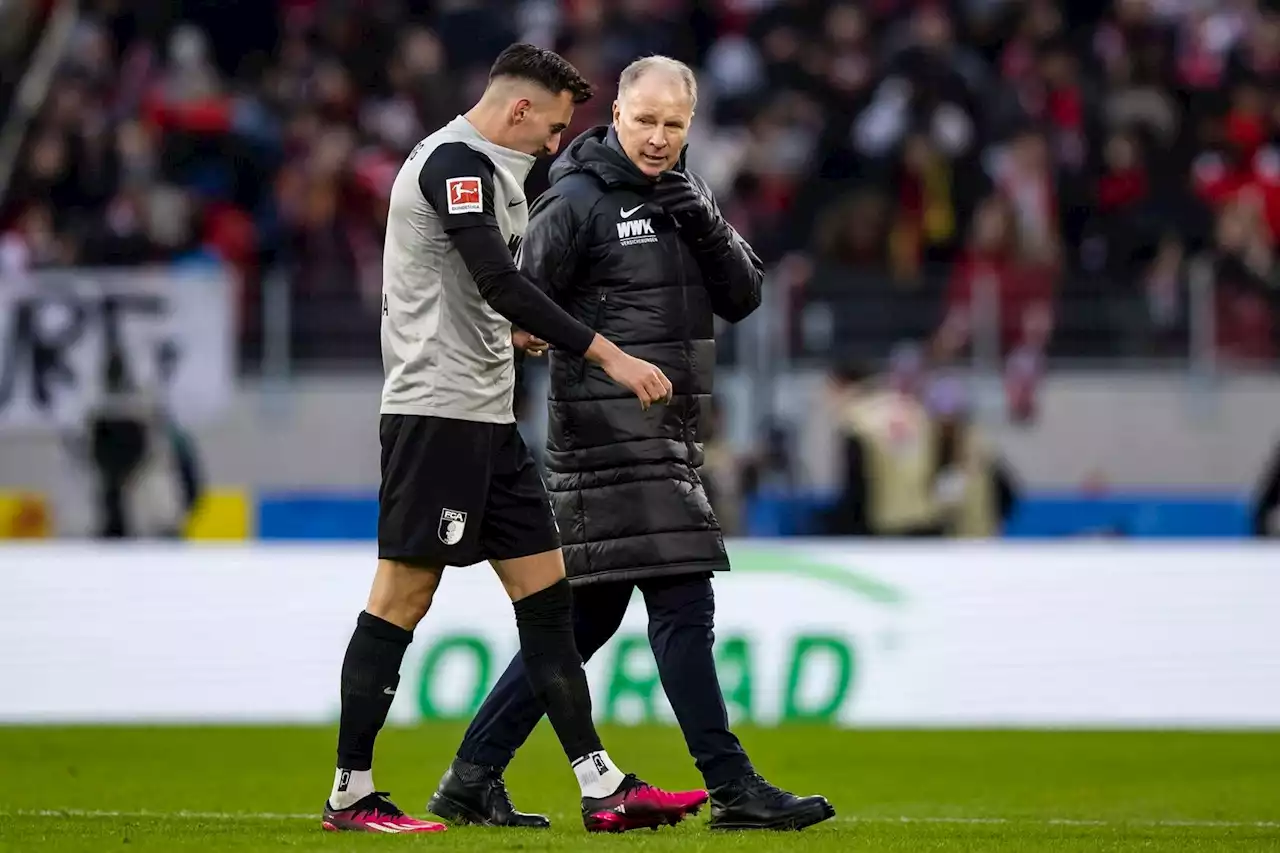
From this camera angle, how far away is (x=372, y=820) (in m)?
5.95

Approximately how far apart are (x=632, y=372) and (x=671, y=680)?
907 millimetres

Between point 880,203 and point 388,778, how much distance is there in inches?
326

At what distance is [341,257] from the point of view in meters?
15.9

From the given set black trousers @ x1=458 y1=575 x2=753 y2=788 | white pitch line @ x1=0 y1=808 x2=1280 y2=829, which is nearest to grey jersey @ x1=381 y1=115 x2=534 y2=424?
black trousers @ x1=458 y1=575 x2=753 y2=788

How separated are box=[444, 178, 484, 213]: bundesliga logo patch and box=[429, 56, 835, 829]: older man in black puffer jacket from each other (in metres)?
0.41

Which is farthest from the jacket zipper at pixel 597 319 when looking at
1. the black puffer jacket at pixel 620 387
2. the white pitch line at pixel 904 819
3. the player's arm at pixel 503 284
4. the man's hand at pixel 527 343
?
the white pitch line at pixel 904 819

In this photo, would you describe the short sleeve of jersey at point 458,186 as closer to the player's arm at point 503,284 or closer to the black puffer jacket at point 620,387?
the player's arm at point 503,284

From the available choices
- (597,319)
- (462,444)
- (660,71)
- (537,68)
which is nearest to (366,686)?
(462,444)

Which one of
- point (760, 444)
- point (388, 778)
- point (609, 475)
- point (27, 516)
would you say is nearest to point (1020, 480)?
point (760, 444)

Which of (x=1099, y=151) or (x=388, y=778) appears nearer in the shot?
(x=388, y=778)

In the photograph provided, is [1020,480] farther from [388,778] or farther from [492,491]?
[492,491]

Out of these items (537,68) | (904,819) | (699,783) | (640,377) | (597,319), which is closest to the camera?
(640,377)

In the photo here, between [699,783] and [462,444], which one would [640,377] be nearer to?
[462,444]

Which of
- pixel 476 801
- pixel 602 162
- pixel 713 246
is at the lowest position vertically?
pixel 476 801
